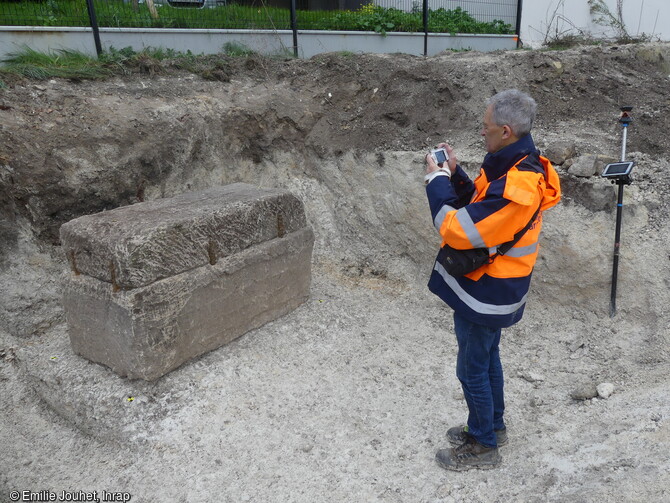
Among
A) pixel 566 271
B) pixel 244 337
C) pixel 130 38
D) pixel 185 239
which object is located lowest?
pixel 244 337

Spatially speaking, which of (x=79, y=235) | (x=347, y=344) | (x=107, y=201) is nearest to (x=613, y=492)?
(x=347, y=344)

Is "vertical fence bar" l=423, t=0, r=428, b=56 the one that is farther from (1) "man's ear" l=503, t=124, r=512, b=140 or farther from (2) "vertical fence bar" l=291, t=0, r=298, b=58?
(1) "man's ear" l=503, t=124, r=512, b=140

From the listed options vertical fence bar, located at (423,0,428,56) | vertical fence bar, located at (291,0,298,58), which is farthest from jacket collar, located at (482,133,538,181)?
vertical fence bar, located at (423,0,428,56)

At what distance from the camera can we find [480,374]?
2818 mm

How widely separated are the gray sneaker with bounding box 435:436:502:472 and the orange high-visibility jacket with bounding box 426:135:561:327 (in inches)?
32.2

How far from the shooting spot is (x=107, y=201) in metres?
4.76

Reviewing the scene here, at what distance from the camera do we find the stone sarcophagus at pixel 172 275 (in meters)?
3.40

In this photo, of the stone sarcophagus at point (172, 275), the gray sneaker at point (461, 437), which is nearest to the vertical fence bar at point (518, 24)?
the stone sarcophagus at point (172, 275)

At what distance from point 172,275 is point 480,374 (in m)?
2.03

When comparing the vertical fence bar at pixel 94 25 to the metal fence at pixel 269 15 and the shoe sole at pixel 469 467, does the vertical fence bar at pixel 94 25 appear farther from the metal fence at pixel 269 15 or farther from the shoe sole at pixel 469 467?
the shoe sole at pixel 469 467

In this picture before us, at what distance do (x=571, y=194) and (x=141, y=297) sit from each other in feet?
11.4

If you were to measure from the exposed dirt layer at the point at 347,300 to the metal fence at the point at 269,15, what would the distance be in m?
1.12

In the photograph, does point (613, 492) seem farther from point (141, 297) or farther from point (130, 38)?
→ point (130, 38)

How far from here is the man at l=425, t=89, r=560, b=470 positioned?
2.45m
